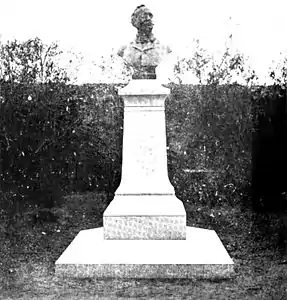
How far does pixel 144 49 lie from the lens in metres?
7.62

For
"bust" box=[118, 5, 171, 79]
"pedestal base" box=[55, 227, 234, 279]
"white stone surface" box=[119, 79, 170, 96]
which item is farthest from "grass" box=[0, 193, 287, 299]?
"bust" box=[118, 5, 171, 79]

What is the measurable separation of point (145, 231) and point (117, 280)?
0.94 meters

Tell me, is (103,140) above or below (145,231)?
above

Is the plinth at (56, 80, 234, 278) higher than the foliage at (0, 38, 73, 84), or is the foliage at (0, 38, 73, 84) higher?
the foliage at (0, 38, 73, 84)

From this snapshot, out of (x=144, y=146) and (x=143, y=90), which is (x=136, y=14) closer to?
(x=143, y=90)

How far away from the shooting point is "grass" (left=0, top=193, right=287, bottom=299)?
6.00 metres

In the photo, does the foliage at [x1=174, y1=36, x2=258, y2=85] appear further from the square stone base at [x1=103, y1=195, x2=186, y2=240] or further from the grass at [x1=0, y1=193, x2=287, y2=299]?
the square stone base at [x1=103, y1=195, x2=186, y2=240]

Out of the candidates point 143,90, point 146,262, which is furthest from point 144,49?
point 146,262

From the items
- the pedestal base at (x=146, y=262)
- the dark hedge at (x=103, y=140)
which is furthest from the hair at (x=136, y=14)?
the dark hedge at (x=103, y=140)

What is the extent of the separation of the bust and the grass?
8.23 ft

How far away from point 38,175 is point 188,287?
5.75 meters

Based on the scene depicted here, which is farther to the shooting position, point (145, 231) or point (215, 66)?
point (215, 66)

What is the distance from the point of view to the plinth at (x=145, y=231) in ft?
21.0

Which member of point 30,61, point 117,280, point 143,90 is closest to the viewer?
point 117,280
